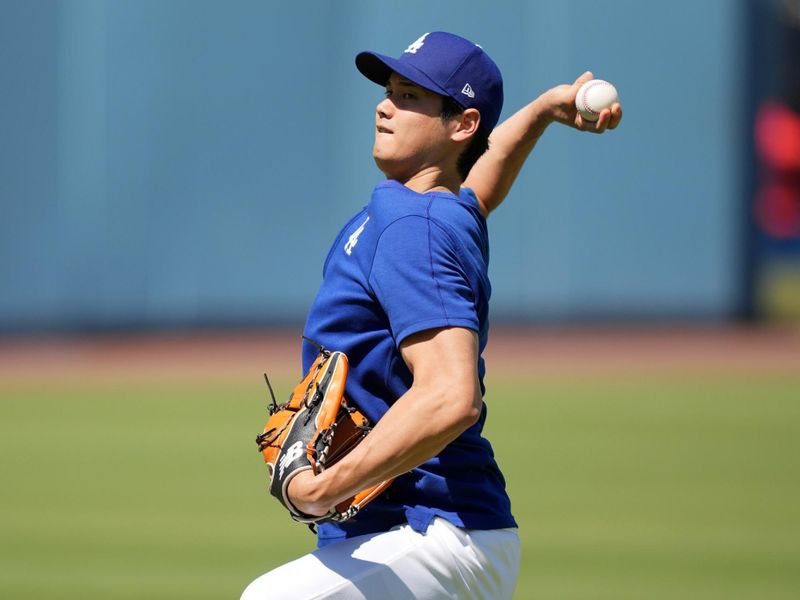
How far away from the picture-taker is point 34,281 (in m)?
18.9

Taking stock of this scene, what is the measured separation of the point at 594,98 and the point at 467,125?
603 millimetres

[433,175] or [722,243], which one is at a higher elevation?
[433,175]

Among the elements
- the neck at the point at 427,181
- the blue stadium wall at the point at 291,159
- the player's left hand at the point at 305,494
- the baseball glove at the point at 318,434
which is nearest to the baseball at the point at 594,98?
the neck at the point at 427,181

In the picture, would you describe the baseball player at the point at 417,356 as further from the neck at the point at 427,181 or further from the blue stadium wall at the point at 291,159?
the blue stadium wall at the point at 291,159

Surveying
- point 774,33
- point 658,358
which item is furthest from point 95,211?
point 774,33

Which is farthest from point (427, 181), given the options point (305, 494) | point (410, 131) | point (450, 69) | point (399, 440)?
point (305, 494)

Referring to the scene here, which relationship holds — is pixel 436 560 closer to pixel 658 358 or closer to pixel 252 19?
pixel 658 358

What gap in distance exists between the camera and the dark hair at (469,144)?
12.0 feet

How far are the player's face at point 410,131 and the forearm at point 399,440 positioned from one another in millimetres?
762

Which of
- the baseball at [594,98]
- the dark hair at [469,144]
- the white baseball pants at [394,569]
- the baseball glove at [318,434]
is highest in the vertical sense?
the baseball at [594,98]

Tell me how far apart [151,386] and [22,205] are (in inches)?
208

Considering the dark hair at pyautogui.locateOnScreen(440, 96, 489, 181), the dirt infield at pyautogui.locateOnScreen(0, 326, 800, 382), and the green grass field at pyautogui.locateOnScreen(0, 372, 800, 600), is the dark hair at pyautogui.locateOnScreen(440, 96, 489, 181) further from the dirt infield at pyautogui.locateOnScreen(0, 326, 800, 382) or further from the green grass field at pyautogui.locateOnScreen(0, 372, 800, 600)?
the dirt infield at pyautogui.locateOnScreen(0, 326, 800, 382)

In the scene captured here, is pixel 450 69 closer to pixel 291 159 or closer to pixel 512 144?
pixel 512 144

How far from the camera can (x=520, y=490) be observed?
9227 millimetres
